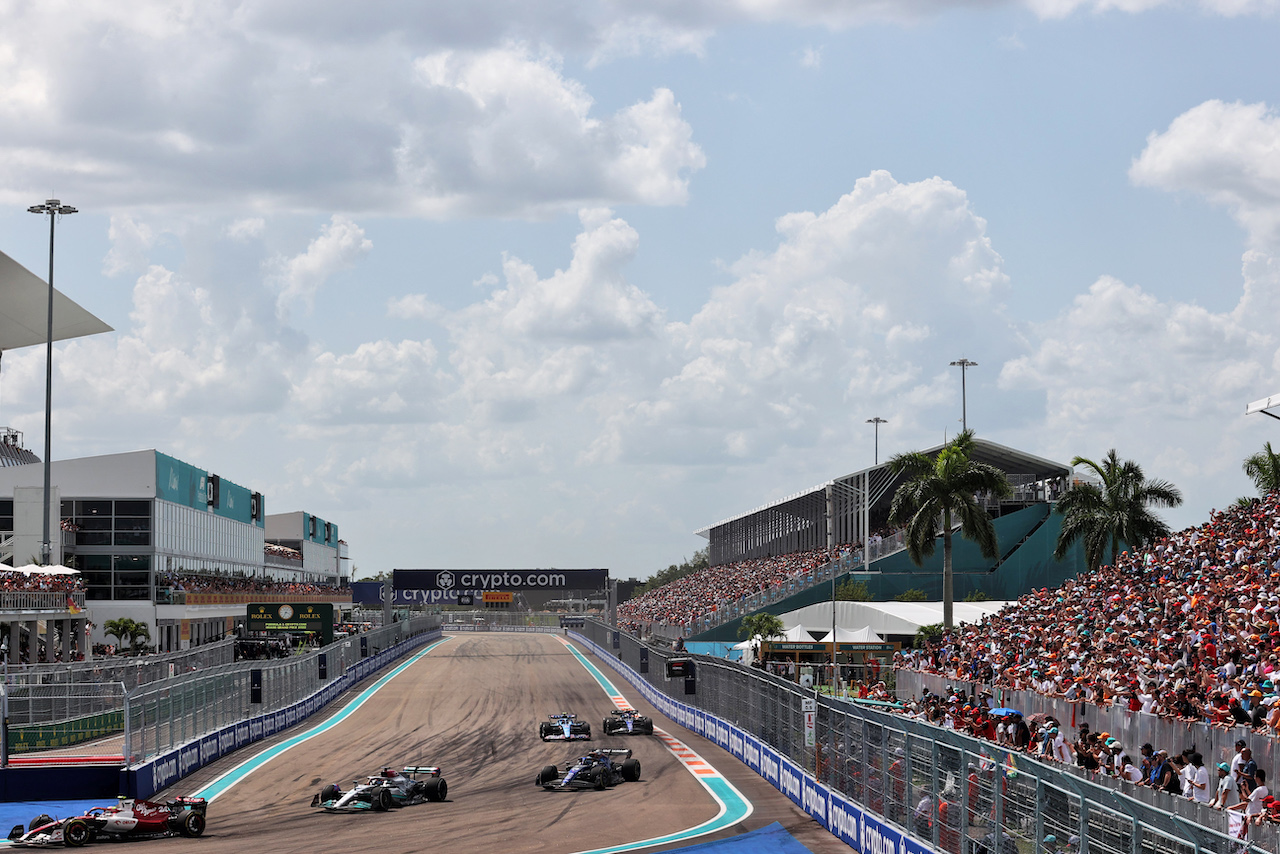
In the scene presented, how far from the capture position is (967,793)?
13.7 m

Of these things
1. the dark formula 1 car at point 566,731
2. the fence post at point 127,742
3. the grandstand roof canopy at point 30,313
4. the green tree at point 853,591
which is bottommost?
the dark formula 1 car at point 566,731

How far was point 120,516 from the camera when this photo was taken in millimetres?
73688

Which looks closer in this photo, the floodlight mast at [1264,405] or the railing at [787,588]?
the floodlight mast at [1264,405]

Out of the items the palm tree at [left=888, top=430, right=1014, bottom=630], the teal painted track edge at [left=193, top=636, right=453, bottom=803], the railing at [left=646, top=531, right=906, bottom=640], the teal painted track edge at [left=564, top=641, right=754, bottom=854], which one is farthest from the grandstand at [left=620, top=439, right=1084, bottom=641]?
the teal painted track edge at [left=564, top=641, right=754, bottom=854]

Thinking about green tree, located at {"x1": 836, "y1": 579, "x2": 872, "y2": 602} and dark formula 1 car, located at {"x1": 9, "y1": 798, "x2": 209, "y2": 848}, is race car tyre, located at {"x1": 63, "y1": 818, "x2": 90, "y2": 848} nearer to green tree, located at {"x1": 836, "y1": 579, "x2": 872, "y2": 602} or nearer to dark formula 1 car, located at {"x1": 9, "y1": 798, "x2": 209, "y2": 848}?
dark formula 1 car, located at {"x1": 9, "y1": 798, "x2": 209, "y2": 848}

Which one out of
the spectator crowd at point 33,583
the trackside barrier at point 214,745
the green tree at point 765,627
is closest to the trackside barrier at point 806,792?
the trackside barrier at point 214,745

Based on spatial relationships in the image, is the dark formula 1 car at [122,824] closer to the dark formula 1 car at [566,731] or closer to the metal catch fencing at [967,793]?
the metal catch fencing at [967,793]

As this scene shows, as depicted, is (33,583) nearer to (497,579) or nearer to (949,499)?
(949,499)

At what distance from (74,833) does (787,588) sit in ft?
166

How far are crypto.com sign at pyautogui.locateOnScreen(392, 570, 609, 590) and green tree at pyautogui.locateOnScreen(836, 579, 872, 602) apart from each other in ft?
66.4

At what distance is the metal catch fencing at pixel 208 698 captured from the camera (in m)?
24.3

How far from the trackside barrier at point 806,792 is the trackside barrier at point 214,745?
1084 cm

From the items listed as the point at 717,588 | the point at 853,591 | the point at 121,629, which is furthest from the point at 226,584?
the point at 853,591

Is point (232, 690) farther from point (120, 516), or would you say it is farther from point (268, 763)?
point (120, 516)
